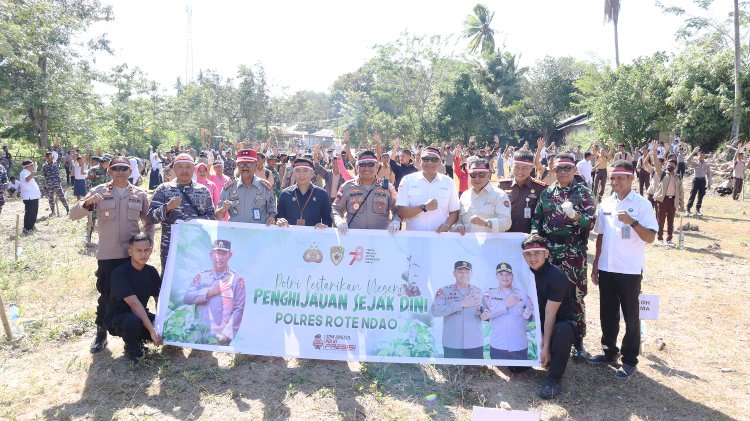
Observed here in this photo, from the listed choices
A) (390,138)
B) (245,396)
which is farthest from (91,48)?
(245,396)

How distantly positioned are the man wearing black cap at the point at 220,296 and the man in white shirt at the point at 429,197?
187 centimetres

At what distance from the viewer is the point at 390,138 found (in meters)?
40.2

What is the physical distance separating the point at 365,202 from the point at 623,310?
281cm

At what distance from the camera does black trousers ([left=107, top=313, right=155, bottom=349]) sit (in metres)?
4.60

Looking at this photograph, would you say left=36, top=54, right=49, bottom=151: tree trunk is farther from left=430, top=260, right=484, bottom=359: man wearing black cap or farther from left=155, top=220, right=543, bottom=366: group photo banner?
left=430, top=260, right=484, bottom=359: man wearing black cap

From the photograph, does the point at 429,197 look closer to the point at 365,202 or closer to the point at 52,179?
the point at 365,202

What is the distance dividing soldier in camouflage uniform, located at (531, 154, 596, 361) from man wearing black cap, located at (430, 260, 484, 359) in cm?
85

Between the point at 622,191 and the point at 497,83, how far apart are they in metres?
38.8

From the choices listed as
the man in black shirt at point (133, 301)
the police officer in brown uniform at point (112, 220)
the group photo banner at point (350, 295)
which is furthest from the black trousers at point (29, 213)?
the group photo banner at point (350, 295)

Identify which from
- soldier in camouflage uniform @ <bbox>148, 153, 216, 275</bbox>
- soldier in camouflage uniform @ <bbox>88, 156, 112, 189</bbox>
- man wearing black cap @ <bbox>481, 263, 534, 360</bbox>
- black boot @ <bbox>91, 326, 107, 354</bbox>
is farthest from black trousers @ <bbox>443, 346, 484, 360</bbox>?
soldier in camouflage uniform @ <bbox>88, 156, 112, 189</bbox>

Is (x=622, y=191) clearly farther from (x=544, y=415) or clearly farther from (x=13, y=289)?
(x=13, y=289)

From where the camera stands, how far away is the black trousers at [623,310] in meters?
4.54

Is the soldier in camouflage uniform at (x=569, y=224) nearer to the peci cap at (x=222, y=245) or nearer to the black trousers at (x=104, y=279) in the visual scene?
the peci cap at (x=222, y=245)

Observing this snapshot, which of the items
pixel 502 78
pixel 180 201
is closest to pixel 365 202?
pixel 180 201
